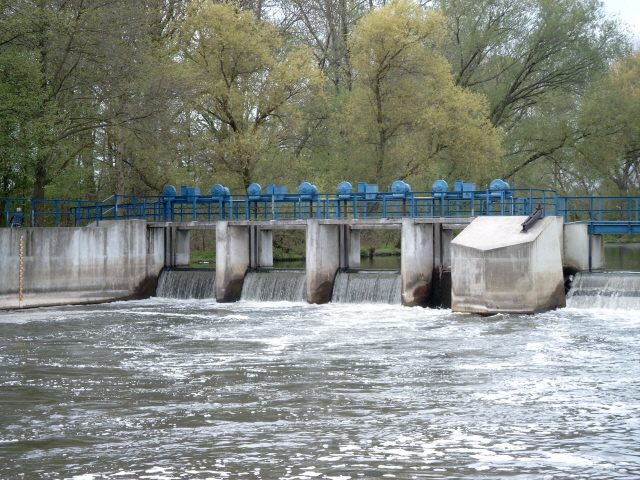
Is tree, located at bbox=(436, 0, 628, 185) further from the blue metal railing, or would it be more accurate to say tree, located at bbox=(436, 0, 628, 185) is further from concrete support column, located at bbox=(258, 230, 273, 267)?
concrete support column, located at bbox=(258, 230, 273, 267)

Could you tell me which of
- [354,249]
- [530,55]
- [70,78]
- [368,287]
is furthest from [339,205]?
[530,55]

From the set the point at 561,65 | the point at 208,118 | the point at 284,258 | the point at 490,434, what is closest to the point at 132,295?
the point at 208,118

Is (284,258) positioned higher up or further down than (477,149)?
further down

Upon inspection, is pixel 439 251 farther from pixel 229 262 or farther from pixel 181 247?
pixel 181 247

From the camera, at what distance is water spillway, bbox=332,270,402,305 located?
29.7 metres

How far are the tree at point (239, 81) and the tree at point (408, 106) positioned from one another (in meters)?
3.15

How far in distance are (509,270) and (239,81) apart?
21286 mm

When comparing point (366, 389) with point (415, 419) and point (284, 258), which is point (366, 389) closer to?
point (415, 419)

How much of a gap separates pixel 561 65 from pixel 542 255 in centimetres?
2680

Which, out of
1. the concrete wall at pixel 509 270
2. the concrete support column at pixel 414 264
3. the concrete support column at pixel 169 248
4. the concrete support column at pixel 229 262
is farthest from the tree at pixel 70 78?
the concrete wall at pixel 509 270

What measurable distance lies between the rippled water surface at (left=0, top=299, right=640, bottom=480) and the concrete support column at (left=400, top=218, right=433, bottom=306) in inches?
168

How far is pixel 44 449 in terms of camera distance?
11984 millimetres

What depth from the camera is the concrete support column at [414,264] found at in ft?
94.9

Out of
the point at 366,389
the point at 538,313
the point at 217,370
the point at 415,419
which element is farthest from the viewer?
the point at 538,313
